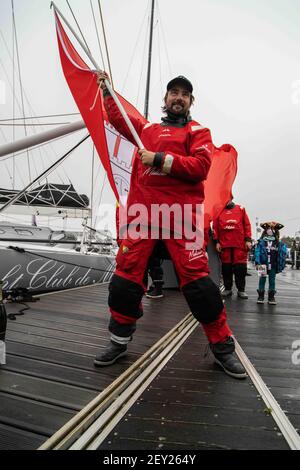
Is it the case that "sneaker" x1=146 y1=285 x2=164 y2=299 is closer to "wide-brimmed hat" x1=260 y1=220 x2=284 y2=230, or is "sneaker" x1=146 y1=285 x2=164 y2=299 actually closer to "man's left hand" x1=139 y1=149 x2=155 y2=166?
"wide-brimmed hat" x1=260 y1=220 x2=284 y2=230

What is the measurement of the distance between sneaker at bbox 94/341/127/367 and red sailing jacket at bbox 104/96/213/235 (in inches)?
38.3

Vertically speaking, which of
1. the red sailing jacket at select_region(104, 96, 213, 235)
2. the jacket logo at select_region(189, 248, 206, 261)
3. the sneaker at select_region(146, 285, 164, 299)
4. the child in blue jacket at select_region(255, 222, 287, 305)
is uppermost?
the red sailing jacket at select_region(104, 96, 213, 235)

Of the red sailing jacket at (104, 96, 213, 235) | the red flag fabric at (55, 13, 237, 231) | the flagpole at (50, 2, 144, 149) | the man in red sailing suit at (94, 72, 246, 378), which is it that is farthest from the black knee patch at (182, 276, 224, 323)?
the flagpole at (50, 2, 144, 149)

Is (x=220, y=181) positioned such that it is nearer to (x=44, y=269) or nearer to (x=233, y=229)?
(x=233, y=229)

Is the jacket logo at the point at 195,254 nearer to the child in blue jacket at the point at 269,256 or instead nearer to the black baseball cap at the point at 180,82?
the black baseball cap at the point at 180,82

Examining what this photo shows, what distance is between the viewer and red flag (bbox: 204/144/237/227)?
10.5 ft

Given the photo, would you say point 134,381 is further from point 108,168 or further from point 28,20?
point 28,20

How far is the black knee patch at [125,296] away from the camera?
2.25 meters

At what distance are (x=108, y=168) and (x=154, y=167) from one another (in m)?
1.07

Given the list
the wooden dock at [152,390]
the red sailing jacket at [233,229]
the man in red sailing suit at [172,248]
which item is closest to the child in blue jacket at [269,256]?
the red sailing jacket at [233,229]

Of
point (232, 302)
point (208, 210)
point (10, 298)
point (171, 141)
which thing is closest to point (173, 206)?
point (171, 141)

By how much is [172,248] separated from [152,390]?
88 cm

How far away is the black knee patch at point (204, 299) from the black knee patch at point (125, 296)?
33cm

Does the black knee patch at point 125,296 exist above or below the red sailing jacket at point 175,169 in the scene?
below
